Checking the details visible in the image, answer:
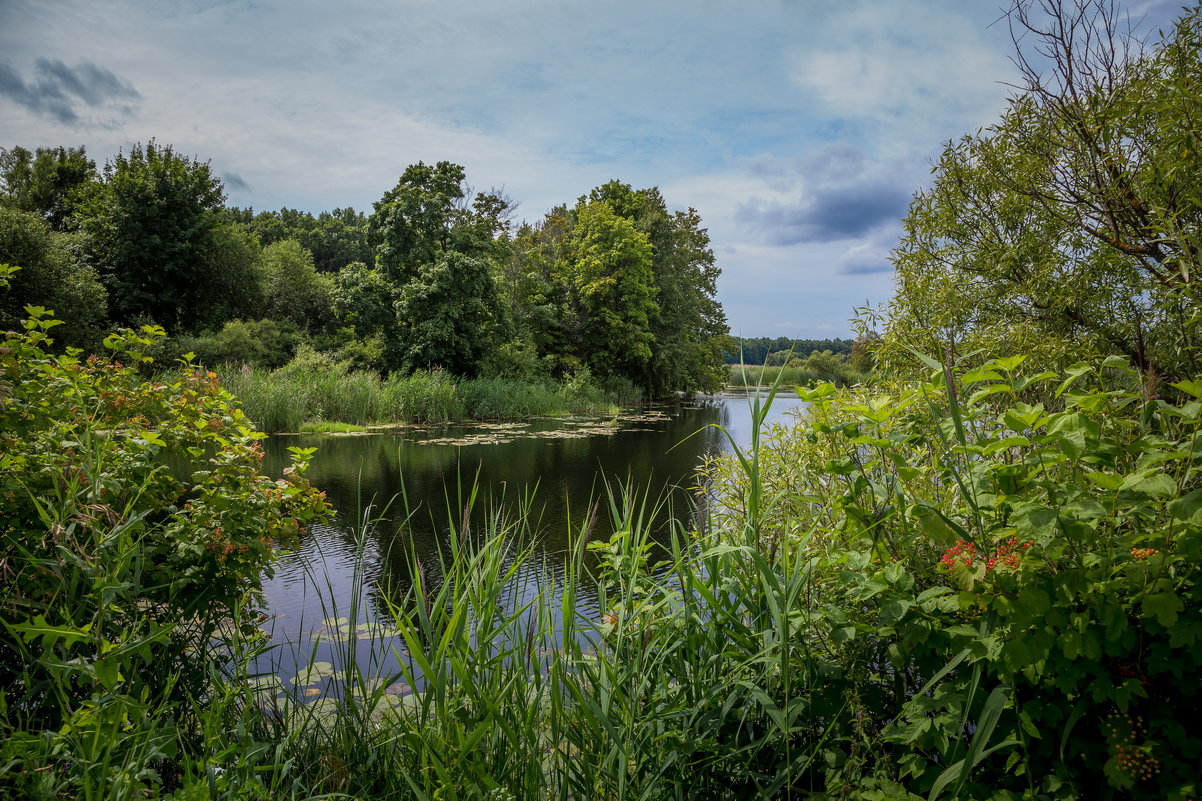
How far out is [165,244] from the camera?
26.2 m

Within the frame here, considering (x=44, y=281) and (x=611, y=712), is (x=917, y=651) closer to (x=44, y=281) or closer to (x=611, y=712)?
(x=611, y=712)

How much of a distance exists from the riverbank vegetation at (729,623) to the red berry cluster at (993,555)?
0.04 ft

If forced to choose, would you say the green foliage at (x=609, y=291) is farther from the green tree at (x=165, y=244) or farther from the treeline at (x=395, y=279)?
the green tree at (x=165, y=244)

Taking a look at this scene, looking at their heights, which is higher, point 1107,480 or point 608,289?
point 608,289

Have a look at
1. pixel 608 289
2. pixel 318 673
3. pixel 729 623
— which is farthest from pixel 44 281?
pixel 729 623

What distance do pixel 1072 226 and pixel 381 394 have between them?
15767mm

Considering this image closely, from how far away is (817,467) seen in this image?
115 inches

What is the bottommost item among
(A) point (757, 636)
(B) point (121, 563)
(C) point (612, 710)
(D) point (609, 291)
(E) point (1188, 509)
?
(C) point (612, 710)

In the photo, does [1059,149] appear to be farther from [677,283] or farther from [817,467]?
[677,283]

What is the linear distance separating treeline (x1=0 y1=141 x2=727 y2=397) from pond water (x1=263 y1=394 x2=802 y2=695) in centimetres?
607

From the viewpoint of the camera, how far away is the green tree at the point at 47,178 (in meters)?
29.4

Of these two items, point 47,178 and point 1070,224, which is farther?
point 47,178

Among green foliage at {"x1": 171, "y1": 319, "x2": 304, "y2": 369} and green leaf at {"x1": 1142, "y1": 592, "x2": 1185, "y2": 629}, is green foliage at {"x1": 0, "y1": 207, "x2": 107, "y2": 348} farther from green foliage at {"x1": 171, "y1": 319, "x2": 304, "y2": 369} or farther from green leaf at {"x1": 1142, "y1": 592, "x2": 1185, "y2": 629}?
green leaf at {"x1": 1142, "y1": 592, "x2": 1185, "y2": 629}

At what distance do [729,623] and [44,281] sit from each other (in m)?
22.6
